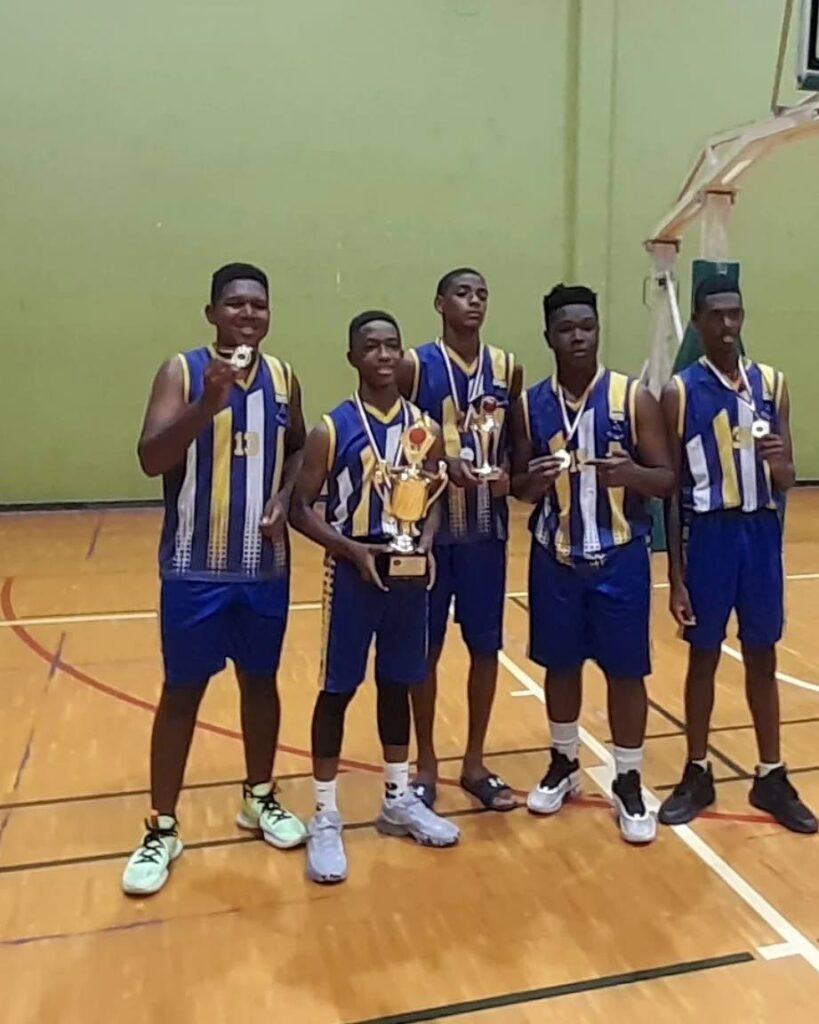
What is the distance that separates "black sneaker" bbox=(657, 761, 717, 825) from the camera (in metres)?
3.19

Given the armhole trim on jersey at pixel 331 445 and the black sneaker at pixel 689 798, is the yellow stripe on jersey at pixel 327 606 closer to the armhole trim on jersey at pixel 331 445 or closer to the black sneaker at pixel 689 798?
the armhole trim on jersey at pixel 331 445

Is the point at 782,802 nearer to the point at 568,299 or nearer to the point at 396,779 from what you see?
the point at 396,779

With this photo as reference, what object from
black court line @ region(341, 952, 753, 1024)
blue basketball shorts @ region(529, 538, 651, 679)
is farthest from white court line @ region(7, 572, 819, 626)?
black court line @ region(341, 952, 753, 1024)

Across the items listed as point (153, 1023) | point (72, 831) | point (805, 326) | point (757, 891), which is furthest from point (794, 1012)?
point (805, 326)

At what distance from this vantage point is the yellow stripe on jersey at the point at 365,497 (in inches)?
112

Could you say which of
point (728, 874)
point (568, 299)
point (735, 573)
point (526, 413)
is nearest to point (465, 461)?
point (526, 413)

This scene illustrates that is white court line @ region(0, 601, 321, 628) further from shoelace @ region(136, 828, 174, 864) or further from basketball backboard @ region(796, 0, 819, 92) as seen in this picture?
basketball backboard @ region(796, 0, 819, 92)

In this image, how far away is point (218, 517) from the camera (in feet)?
9.10

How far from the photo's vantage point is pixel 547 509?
3062 millimetres

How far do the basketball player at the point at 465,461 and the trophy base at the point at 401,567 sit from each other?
0.34m

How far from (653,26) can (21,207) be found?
521 cm

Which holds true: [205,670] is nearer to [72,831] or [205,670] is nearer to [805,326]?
[72,831]

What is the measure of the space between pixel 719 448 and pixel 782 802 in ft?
3.60

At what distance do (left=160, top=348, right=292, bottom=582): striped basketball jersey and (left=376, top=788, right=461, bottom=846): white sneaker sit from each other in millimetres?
847
